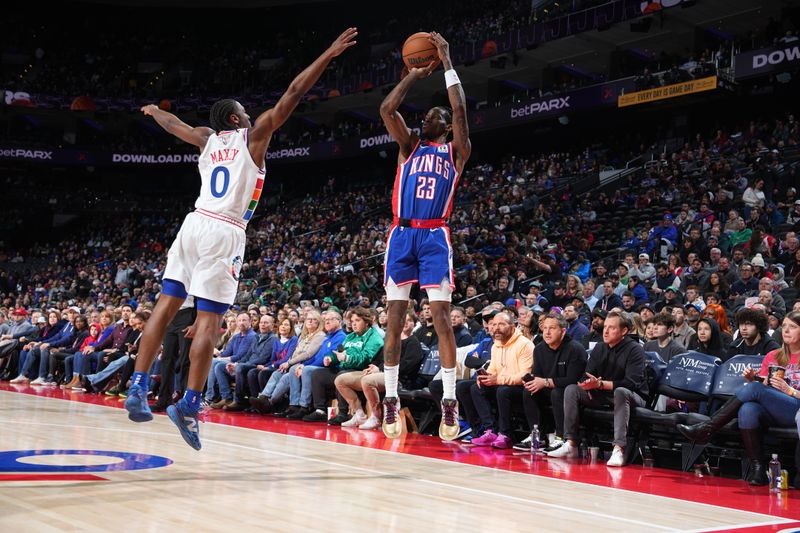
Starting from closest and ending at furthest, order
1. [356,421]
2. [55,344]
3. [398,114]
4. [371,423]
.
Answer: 1. [398,114]
2. [371,423]
3. [356,421]
4. [55,344]

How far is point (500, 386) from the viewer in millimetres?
6941

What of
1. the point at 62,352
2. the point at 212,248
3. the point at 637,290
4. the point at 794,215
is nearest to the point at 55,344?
the point at 62,352

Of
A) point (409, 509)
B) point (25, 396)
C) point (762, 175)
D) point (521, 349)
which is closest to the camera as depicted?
point (409, 509)

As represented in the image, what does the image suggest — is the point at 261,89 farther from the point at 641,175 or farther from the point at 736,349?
the point at 736,349

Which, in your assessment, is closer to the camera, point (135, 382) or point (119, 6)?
point (135, 382)

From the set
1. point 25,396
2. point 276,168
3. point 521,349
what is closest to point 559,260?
point 521,349

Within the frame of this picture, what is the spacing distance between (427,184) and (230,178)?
139 centimetres

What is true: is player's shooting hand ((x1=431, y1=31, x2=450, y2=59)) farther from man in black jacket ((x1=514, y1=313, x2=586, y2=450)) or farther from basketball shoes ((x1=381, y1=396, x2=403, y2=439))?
man in black jacket ((x1=514, y1=313, x2=586, y2=450))

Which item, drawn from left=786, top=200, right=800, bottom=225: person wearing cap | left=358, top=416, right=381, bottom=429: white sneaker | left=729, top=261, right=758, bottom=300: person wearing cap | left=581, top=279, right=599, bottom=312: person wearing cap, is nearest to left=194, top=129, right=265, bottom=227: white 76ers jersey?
left=358, top=416, right=381, bottom=429: white sneaker

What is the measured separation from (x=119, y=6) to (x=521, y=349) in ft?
102

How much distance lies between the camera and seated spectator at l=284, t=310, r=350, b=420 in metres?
8.76

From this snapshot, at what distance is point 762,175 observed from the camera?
44.0 feet

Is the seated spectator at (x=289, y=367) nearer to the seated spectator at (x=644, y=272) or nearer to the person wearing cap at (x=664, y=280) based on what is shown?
the person wearing cap at (x=664, y=280)

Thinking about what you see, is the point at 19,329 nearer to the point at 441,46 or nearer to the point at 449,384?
the point at 449,384
